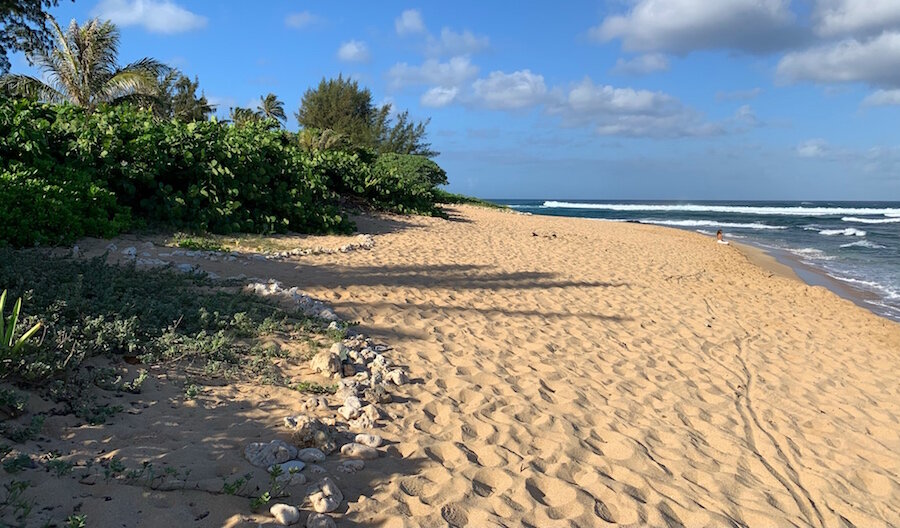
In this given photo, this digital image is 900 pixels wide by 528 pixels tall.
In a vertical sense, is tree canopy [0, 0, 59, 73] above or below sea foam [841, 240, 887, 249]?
above

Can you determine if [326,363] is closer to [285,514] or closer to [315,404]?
[315,404]

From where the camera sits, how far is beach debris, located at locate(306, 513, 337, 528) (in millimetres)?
2424

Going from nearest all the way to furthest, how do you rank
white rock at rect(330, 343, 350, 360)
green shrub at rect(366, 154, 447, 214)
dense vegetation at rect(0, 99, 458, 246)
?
white rock at rect(330, 343, 350, 360) → dense vegetation at rect(0, 99, 458, 246) → green shrub at rect(366, 154, 447, 214)

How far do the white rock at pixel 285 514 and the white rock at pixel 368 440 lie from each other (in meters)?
0.80

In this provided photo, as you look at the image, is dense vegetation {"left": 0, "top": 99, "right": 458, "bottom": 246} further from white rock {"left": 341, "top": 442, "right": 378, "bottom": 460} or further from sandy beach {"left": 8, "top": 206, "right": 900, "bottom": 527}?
white rock {"left": 341, "top": 442, "right": 378, "bottom": 460}

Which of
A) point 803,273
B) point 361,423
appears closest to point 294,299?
point 361,423

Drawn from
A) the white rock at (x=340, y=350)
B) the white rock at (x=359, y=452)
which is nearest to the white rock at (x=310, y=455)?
the white rock at (x=359, y=452)

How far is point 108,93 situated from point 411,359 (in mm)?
19968

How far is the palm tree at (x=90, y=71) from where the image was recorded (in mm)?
19656

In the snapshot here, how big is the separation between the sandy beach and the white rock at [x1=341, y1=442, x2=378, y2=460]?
6 cm

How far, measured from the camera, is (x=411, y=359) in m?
4.80

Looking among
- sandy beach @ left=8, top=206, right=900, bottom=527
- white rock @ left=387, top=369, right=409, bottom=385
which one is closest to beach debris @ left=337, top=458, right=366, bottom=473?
sandy beach @ left=8, top=206, right=900, bottom=527

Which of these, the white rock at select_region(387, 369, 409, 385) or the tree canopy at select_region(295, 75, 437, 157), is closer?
the white rock at select_region(387, 369, 409, 385)

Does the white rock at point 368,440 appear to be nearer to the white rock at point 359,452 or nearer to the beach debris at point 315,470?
the white rock at point 359,452
